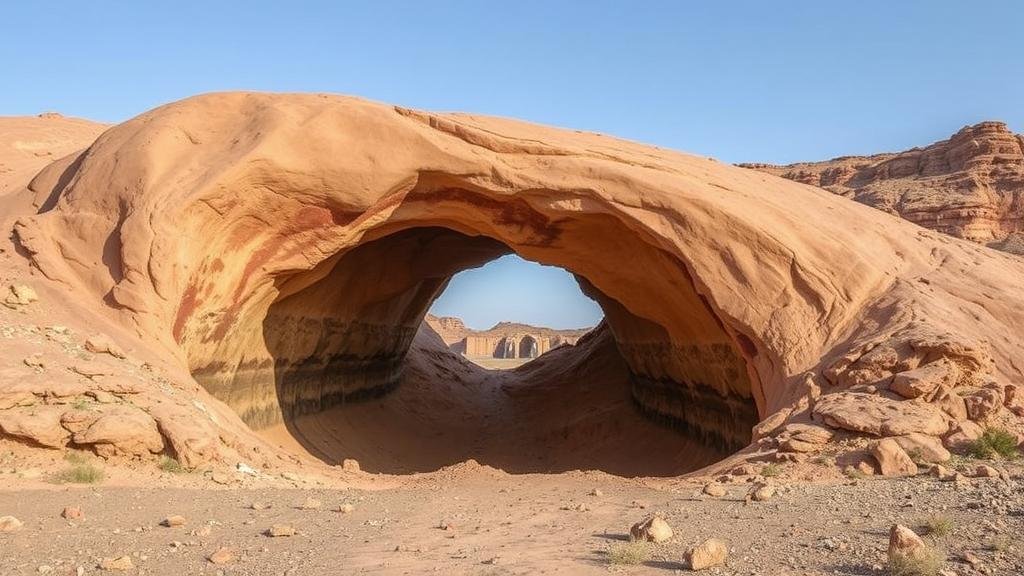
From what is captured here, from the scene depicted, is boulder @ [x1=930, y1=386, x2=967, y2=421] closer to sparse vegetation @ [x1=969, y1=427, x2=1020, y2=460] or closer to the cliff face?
sparse vegetation @ [x1=969, y1=427, x2=1020, y2=460]

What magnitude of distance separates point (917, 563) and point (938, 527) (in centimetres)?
94

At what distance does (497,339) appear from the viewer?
62969 millimetres

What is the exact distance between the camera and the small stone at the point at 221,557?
4.56 m

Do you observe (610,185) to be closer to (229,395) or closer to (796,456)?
(796,456)

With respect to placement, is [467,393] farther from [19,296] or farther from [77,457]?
[77,457]

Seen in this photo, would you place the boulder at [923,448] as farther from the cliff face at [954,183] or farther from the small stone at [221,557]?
the cliff face at [954,183]

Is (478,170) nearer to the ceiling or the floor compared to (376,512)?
nearer to the ceiling

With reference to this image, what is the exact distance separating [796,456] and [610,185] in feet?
15.2

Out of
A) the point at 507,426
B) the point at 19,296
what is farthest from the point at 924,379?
the point at 507,426

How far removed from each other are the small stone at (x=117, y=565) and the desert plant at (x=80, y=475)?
8.89ft

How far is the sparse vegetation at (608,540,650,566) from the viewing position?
4.46 meters

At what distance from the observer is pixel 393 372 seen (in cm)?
2117

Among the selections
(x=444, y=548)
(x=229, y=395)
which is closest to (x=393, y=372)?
(x=229, y=395)

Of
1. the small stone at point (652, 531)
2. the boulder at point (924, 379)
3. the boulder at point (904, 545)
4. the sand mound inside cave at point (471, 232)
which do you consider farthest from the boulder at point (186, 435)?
the boulder at point (924, 379)
